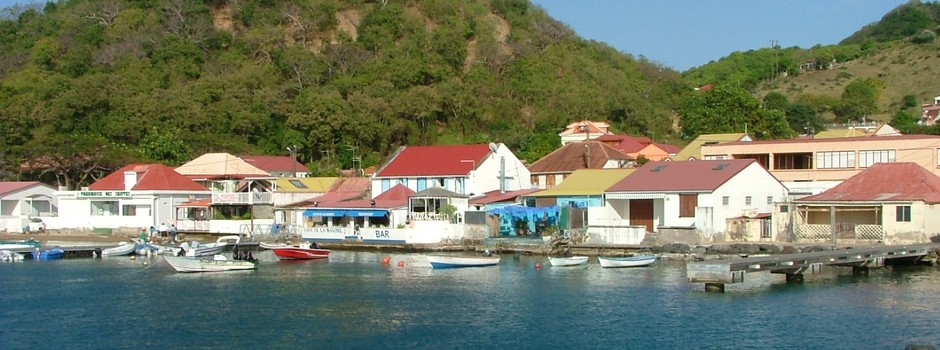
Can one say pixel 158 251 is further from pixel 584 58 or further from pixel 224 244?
pixel 584 58

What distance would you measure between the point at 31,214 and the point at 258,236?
21.0 meters

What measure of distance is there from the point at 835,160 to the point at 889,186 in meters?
9.93

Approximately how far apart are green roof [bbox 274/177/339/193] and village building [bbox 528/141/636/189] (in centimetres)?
1375

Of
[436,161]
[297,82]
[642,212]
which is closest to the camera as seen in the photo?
[642,212]

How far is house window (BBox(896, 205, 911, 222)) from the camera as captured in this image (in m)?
44.3

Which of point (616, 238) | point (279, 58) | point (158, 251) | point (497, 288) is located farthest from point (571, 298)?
point (279, 58)

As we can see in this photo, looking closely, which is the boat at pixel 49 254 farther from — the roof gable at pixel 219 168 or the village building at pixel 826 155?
the village building at pixel 826 155

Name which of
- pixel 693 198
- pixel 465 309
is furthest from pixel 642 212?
pixel 465 309

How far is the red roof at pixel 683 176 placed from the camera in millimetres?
49250

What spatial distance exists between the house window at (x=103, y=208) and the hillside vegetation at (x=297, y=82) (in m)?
9.18

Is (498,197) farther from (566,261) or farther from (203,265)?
(203,265)

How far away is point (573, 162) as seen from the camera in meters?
65.7

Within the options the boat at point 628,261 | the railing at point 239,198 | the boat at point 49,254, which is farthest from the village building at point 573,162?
the boat at point 49,254

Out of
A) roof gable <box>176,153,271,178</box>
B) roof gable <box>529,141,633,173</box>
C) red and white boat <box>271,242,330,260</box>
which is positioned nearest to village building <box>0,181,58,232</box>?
roof gable <box>176,153,271,178</box>
